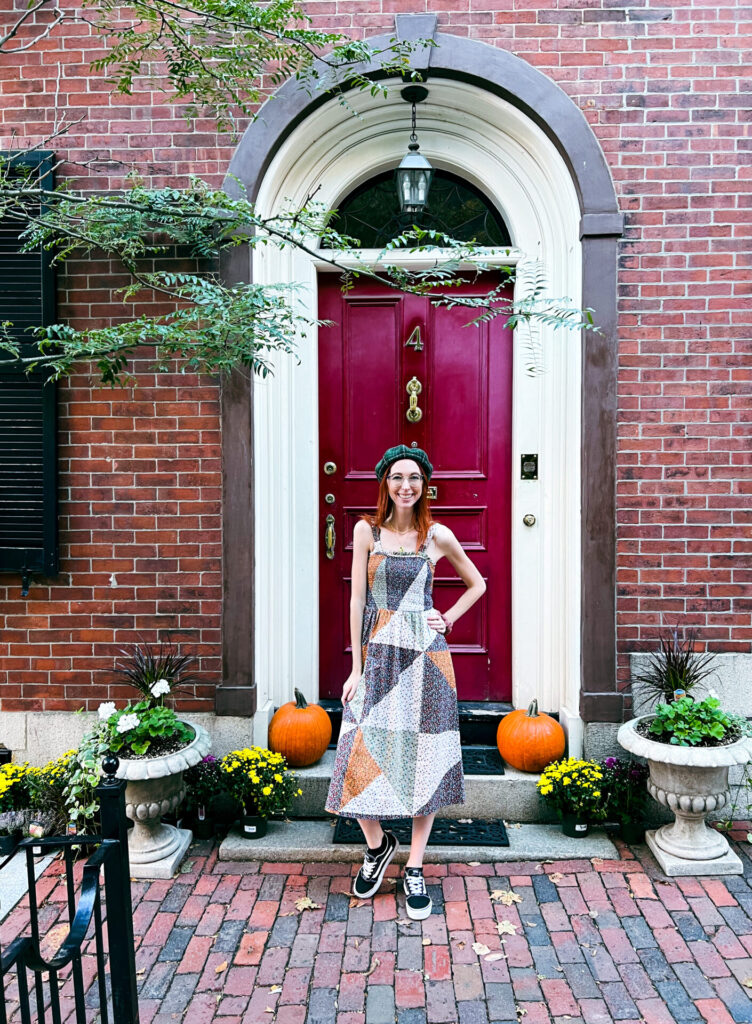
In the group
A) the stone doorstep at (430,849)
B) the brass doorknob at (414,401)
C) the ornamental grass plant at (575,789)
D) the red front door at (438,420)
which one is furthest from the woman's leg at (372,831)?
the brass doorknob at (414,401)

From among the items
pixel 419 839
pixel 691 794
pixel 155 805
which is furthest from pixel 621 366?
pixel 155 805

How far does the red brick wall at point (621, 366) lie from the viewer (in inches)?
155

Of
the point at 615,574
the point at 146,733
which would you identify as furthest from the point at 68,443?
the point at 615,574

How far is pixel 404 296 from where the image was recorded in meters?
4.47

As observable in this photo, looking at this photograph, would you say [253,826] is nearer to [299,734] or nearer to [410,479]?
[299,734]

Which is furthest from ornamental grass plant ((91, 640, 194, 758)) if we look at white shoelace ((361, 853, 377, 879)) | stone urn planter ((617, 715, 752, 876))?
stone urn planter ((617, 715, 752, 876))

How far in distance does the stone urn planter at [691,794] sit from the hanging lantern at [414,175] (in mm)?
2874

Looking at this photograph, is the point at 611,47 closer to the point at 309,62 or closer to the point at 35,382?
the point at 309,62

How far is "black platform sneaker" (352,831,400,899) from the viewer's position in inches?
132

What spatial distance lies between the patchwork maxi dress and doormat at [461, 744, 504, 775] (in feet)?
2.54

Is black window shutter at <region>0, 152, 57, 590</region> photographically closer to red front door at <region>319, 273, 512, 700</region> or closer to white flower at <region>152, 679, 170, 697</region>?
white flower at <region>152, 679, 170, 697</region>

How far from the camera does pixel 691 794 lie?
3553 millimetres

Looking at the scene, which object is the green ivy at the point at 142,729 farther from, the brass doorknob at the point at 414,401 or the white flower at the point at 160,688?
Result: the brass doorknob at the point at 414,401

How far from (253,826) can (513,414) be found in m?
2.53
